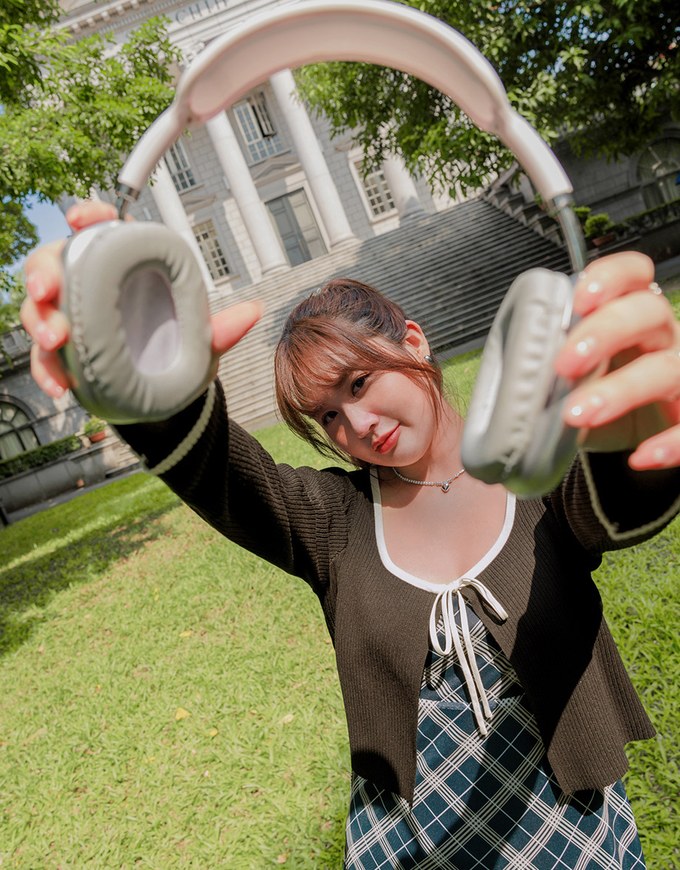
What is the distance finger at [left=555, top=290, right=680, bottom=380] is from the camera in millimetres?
688

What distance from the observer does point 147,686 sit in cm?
445

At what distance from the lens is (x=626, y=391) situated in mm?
715

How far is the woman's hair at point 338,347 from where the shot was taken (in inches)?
55.9

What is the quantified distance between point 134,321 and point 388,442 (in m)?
0.75

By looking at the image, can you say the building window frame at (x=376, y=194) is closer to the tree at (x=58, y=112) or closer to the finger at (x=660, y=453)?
the tree at (x=58, y=112)

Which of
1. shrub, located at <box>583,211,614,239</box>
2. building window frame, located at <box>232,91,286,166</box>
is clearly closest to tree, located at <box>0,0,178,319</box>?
shrub, located at <box>583,211,614,239</box>

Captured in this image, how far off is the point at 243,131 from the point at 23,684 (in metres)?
27.7

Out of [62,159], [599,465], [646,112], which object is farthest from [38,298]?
[646,112]

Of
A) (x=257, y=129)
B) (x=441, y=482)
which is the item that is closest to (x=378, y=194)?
(x=257, y=129)

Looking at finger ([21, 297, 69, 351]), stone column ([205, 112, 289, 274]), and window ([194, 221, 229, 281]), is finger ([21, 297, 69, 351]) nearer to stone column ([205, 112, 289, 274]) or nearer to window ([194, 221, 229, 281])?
stone column ([205, 112, 289, 274])

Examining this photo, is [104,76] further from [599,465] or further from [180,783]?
[599,465]

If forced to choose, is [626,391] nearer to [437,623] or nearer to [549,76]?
[437,623]

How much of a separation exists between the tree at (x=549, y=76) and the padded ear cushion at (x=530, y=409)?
430 inches

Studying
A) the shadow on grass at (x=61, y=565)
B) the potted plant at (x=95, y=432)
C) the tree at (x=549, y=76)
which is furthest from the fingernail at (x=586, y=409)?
the potted plant at (x=95, y=432)
